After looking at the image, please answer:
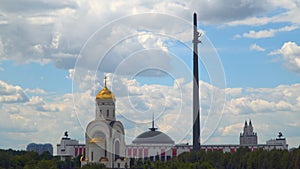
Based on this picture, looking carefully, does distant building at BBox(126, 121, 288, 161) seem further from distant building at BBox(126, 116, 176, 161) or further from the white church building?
the white church building

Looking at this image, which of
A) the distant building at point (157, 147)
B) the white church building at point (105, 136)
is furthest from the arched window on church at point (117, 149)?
the distant building at point (157, 147)

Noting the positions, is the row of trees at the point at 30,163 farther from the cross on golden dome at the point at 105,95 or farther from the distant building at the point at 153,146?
the distant building at the point at 153,146

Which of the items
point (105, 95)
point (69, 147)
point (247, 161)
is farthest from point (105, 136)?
point (69, 147)

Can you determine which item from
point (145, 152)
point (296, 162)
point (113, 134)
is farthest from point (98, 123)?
point (145, 152)

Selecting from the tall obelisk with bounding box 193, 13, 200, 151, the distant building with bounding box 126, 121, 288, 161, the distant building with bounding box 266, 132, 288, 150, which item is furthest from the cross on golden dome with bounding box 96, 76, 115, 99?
the distant building with bounding box 266, 132, 288, 150

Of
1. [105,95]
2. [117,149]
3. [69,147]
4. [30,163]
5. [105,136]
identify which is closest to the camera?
[30,163]

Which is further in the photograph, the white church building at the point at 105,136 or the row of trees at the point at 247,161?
the white church building at the point at 105,136

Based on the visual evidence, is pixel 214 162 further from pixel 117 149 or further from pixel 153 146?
pixel 153 146

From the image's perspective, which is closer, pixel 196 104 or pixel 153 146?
pixel 196 104

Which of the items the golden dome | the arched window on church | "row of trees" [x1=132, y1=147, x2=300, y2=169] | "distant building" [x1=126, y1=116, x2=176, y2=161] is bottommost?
"row of trees" [x1=132, y1=147, x2=300, y2=169]

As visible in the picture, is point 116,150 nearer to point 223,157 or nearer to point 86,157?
point 86,157

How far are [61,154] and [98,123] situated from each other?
2478 inches

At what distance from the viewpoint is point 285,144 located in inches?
7042

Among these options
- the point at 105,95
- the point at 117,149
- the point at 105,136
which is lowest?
the point at 117,149
